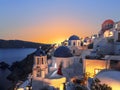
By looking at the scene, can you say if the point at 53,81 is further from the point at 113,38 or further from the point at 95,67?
the point at 113,38

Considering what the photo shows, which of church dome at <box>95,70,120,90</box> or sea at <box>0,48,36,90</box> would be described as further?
sea at <box>0,48,36,90</box>

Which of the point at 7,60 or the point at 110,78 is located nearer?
the point at 110,78

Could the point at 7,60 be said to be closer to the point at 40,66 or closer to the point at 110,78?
the point at 40,66

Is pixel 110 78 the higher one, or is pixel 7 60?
pixel 110 78

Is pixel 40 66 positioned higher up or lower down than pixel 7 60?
higher up

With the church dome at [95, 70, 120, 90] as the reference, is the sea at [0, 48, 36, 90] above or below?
below

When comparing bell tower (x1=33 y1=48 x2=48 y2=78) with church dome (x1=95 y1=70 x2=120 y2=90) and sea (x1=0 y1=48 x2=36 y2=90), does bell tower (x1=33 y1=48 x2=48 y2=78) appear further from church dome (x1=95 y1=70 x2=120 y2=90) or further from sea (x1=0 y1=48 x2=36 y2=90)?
sea (x1=0 y1=48 x2=36 y2=90)

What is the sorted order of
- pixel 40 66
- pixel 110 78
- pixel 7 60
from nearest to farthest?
pixel 110 78, pixel 40 66, pixel 7 60

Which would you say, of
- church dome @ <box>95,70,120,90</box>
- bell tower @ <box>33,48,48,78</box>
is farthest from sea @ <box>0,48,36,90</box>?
church dome @ <box>95,70,120,90</box>

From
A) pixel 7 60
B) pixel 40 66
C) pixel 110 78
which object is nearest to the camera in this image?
pixel 110 78

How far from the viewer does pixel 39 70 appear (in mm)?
17766

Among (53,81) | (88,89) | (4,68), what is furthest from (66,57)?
(4,68)

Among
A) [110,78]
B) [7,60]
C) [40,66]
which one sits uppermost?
[40,66]

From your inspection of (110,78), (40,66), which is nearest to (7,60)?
(40,66)
